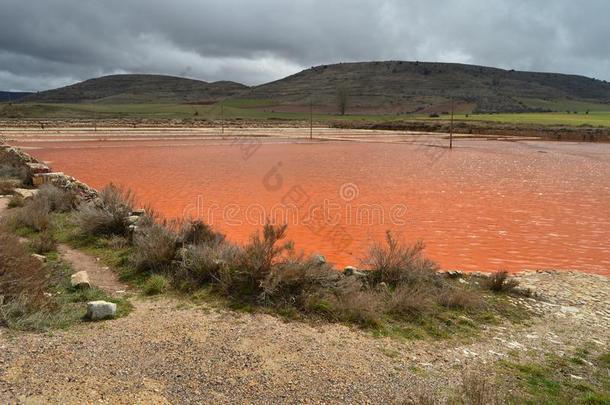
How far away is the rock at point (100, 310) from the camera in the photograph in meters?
4.65

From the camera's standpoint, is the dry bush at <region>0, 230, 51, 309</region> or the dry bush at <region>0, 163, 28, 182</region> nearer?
the dry bush at <region>0, 230, 51, 309</region>

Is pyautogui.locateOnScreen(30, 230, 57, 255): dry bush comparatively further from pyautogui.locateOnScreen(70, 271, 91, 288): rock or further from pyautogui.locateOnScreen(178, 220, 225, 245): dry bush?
pyautogui.locateOnScreen(178, 220, 225, 245): dry bush

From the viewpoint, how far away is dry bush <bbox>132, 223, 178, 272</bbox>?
6223mm

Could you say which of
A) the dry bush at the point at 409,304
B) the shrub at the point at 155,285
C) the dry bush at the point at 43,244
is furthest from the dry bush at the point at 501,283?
the dry bush at the point at 43,244

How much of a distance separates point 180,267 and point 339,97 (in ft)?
340

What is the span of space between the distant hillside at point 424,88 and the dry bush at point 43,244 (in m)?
98.6

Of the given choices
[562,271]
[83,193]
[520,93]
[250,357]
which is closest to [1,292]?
[250,357]

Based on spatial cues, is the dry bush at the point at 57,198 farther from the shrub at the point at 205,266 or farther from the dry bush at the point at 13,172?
the shrub at the point at 205,266

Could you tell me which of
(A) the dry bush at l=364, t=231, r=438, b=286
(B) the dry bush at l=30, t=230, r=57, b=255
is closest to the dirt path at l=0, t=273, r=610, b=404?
(A) the dry bush at l=364, t=231, r=438, b=286

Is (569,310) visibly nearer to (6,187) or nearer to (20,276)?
(20,276)

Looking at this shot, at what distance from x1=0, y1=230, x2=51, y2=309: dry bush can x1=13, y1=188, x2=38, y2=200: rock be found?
5413mm

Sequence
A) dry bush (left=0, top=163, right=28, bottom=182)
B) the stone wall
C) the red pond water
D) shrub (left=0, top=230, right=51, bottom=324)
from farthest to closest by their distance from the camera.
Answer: dry bush (left=0, top=163, right=28, bottom=182), the stone wall, the red pond water, shrub (left=0, top=230, right=51, bottom=324)

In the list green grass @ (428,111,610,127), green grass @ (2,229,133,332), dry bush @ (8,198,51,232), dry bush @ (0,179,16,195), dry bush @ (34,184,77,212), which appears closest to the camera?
green grass @ (2,229,133,332)

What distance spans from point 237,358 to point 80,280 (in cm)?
258
